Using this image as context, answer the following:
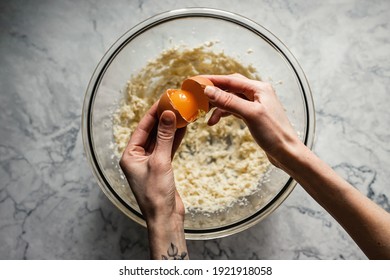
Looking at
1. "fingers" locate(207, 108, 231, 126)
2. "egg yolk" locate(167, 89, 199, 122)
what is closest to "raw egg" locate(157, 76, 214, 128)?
"egg yolk" locate(167, 89, 199, 122)

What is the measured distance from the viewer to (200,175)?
1.30 metres

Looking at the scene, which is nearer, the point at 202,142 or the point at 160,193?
the point at 160,193

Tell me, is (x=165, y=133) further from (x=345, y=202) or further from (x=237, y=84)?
(x=345, y=202)

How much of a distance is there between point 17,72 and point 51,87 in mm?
124

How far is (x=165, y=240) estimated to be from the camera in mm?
1005

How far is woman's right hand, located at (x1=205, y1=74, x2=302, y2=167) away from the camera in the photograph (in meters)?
1.02

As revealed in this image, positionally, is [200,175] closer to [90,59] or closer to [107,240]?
[107,240]

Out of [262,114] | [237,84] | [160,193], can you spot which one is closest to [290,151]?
[262,114]

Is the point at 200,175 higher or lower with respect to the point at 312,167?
lower

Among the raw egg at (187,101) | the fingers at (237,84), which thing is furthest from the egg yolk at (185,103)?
the fingers at (237,84)

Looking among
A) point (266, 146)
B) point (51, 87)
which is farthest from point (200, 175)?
point (51, 87)

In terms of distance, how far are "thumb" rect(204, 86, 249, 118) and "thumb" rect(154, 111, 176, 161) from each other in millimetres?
103

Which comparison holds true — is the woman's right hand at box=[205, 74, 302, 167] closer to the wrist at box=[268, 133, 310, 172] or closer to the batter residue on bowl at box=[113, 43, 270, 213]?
the wrist at box=[268, 133, 310, 172]

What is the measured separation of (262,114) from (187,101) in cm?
19
